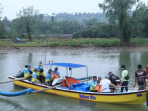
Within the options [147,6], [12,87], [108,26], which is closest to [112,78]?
[12,87]

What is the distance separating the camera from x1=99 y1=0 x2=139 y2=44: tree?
122 feet

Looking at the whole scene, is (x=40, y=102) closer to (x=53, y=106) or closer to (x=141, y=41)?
(x=53, y=106)

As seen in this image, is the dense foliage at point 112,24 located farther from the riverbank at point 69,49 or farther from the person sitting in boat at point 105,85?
the person sitting in boat at point 105,85

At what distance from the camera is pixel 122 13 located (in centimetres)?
3797

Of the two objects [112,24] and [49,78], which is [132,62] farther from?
[112,24]

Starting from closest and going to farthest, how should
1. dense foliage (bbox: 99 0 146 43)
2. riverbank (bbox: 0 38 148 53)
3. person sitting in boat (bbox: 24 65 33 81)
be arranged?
person sitting in boat (bbox: 24 65 33 81)
riverbank (bbox: 0 38 148 53)
dense foliage (bbox: 99 0 146 43)

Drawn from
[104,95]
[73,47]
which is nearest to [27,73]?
[104,95]

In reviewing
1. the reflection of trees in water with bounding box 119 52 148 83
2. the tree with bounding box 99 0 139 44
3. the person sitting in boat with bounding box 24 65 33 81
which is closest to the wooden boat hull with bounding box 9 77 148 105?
the person sitting in boat with bounding box 24 65 33 81

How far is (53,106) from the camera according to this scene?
1128 centimetres

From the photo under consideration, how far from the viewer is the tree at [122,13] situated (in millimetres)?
37312

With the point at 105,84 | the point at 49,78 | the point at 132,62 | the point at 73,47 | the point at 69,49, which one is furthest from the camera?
the point at 73,47

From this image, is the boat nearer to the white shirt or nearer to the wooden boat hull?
the wooden boat hull

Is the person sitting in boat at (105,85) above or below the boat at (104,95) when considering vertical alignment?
above

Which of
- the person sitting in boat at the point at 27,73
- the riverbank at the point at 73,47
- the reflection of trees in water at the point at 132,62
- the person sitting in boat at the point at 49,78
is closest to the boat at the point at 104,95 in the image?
the person sitting in boat at the point at 49,78
